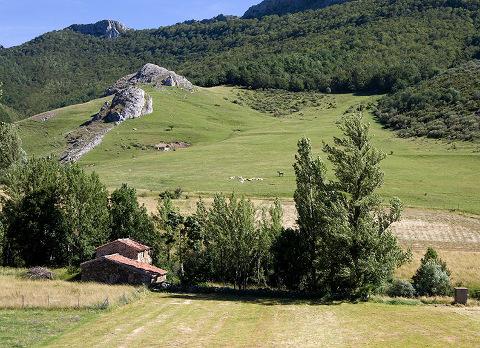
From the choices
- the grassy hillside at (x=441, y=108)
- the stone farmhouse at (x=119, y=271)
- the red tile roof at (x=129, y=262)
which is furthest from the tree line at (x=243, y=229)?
the grassy hillside at (x=441, y=108)

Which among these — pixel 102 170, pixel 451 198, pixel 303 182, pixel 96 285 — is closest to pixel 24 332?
pixel 96 285

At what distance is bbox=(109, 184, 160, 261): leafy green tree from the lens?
182ft

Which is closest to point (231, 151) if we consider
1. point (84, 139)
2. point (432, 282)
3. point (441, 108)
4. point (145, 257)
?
point (84, 139)

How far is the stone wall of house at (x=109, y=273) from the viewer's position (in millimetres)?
45406

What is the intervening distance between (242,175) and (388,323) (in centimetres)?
6620

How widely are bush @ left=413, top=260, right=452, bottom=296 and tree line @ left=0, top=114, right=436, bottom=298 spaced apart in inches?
138

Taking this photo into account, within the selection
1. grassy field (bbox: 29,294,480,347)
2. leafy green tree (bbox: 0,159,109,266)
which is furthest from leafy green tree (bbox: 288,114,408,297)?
leafy green tree (bbox: 0,159,109,266)

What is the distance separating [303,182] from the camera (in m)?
44.4

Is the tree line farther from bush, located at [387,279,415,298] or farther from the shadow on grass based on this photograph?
the shadow on grass

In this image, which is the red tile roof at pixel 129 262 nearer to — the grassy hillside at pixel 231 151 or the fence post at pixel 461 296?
the fence post at pixel 461 296

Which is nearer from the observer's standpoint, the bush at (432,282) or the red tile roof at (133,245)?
the bush at (432,282)

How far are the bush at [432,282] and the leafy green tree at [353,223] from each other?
3.58 meters

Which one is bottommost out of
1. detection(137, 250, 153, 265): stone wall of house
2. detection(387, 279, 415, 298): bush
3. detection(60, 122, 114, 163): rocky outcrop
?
detection(387, 279, 415, 298): bush

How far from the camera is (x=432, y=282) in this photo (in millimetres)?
43469
